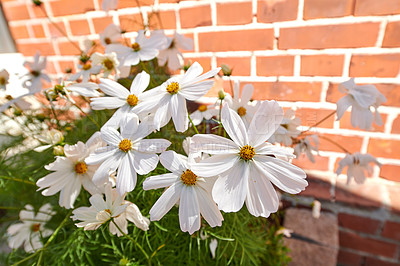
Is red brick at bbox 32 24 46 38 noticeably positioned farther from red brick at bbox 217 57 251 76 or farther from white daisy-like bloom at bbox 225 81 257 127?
white daisy-like bloom at bbox 225 81 257 127

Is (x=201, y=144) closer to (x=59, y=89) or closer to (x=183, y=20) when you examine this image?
(x=59, y=89)

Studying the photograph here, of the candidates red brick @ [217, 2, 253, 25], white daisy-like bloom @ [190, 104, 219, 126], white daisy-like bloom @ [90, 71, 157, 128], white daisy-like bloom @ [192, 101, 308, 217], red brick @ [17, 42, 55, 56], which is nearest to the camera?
white daisy-like bloom @ [192, 101, 308, 217]

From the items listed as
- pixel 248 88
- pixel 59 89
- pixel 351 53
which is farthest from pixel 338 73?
pixel 59 89

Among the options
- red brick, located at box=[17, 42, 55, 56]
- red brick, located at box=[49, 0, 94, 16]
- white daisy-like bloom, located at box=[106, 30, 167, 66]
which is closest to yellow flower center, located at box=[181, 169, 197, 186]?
white daisy-like bloom, located at box=[106, 30, 167, 66]

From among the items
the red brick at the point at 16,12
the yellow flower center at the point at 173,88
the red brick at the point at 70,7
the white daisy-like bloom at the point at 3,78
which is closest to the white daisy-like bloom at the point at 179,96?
the yellow flower center at the point at 173,88

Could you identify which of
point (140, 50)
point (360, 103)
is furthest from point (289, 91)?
point (140, 50)

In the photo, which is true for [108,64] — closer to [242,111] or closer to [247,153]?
[242,111]
